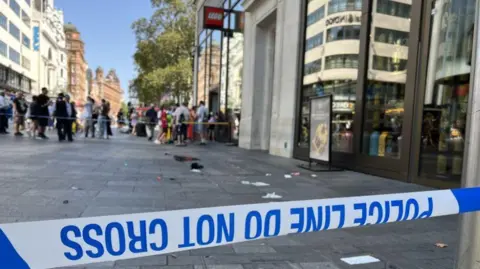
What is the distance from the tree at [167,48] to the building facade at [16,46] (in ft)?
70.8

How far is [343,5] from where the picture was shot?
8.66m

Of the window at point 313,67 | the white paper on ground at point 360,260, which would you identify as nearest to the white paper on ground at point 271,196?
the white paper on ground at point 360,260

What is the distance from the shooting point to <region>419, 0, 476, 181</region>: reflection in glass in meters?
5.73

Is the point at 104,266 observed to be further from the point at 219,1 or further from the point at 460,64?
the point at 219,1

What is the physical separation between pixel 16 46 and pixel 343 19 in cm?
5632

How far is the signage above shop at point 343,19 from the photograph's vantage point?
817 centimetres

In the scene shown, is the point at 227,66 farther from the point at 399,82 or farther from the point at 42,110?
the point at 399,82

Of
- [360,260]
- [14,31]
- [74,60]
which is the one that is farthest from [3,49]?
[74,60]

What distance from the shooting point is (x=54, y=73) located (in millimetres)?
82500

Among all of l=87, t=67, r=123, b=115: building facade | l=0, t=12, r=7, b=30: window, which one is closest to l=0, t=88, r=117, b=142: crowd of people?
l=0, t=12, r=7, b=30: window

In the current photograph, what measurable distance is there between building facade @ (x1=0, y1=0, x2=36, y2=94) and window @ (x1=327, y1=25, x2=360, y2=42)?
46.5m

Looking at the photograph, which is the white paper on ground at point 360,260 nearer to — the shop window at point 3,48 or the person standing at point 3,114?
the person standing at point 3,114

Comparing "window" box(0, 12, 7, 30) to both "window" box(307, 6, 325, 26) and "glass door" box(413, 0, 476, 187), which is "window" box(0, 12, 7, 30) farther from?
"glass door" box(413, 0, 476, 187)

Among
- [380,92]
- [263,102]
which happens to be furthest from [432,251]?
[263,102]
